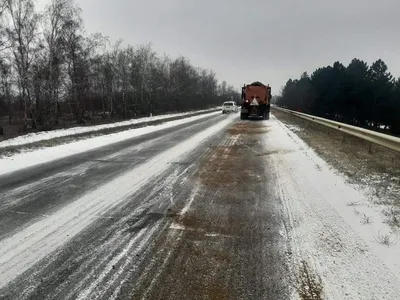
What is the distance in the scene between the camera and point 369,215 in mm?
4785

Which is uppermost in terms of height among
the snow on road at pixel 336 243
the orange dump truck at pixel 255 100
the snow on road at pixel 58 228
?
the orange dump truck at pixel 255 100

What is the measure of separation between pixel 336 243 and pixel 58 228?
11.3 feet

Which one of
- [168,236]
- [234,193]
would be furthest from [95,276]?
[234,193]

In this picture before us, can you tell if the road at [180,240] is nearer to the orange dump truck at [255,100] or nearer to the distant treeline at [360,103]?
the orange dump truck at [255,100]

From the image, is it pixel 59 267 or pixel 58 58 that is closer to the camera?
pixel 59 267

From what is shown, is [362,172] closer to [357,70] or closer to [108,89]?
[108,89]

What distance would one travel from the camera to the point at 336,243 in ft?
12.6

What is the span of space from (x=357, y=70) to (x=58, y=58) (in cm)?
7406

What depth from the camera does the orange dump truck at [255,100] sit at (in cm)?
3117

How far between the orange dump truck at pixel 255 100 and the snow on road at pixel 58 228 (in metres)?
25.2

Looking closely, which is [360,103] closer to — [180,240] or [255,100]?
[255,100]

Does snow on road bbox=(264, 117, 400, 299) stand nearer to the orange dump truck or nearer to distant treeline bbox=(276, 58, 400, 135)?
the orange dump truck

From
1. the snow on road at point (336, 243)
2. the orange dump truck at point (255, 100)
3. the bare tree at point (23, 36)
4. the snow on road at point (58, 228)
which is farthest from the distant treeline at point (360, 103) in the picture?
the snow on road at point (58, 228)

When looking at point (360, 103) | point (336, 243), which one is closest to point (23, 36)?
point (336, 243)
